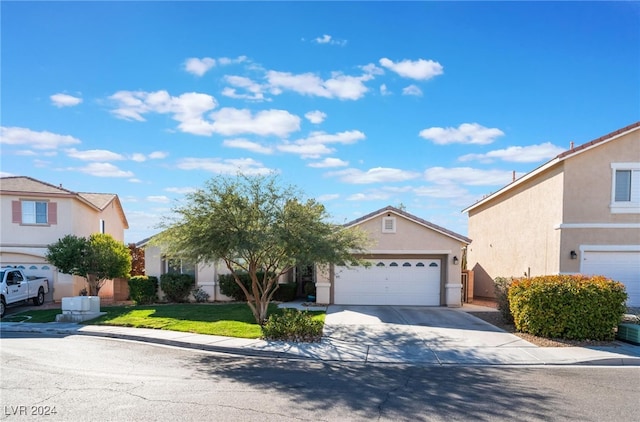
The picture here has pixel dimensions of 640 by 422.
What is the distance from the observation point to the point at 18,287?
17750 mm

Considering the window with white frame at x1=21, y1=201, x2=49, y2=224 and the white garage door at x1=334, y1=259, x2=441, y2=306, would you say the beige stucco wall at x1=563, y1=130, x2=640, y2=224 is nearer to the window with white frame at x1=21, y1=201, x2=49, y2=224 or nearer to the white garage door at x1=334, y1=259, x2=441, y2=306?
the white garage door at x1=334, y1=259, x2=441, y2=306

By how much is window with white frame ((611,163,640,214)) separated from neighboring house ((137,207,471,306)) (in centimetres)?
570

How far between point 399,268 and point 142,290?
11916mm

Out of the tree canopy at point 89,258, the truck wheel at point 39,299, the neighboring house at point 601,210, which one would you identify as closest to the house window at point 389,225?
the neighboring house at point 601,210

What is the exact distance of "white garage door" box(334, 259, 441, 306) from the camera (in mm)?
18516

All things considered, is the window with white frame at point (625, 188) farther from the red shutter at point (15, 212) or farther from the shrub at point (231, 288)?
the red shutter at point (15, 212)

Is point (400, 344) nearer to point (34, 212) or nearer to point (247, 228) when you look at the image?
point (247, 228)

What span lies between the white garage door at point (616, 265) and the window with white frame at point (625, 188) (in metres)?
1.73

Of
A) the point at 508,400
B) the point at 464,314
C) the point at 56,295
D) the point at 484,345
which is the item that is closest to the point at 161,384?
the point at 508,400

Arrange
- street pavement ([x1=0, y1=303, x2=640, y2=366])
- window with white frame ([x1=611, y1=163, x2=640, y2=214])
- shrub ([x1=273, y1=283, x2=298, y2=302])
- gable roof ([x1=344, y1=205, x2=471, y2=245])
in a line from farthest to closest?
shrub ([x1=273, y1=283, x2=298, y2=302]) < gable roof ([x1=344, y1=205, x2=471, y2=245]) < window with white frame ([x1=611, y1=163, x2=640, y2=214]) < street pavement ([x1=0, y1=303, x2=640, y2=366])

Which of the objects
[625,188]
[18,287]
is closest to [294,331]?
[18,287]

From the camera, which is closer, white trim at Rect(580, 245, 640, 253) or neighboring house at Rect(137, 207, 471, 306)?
white trim at Rect(580, 245, 640, 253)

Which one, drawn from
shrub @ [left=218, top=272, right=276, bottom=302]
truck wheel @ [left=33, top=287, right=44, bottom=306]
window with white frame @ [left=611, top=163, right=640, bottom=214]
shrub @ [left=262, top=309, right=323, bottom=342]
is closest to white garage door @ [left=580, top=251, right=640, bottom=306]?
window with white frame @ [left=611, top=163, right=640, bottom=214]

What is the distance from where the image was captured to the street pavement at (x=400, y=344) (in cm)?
1002
